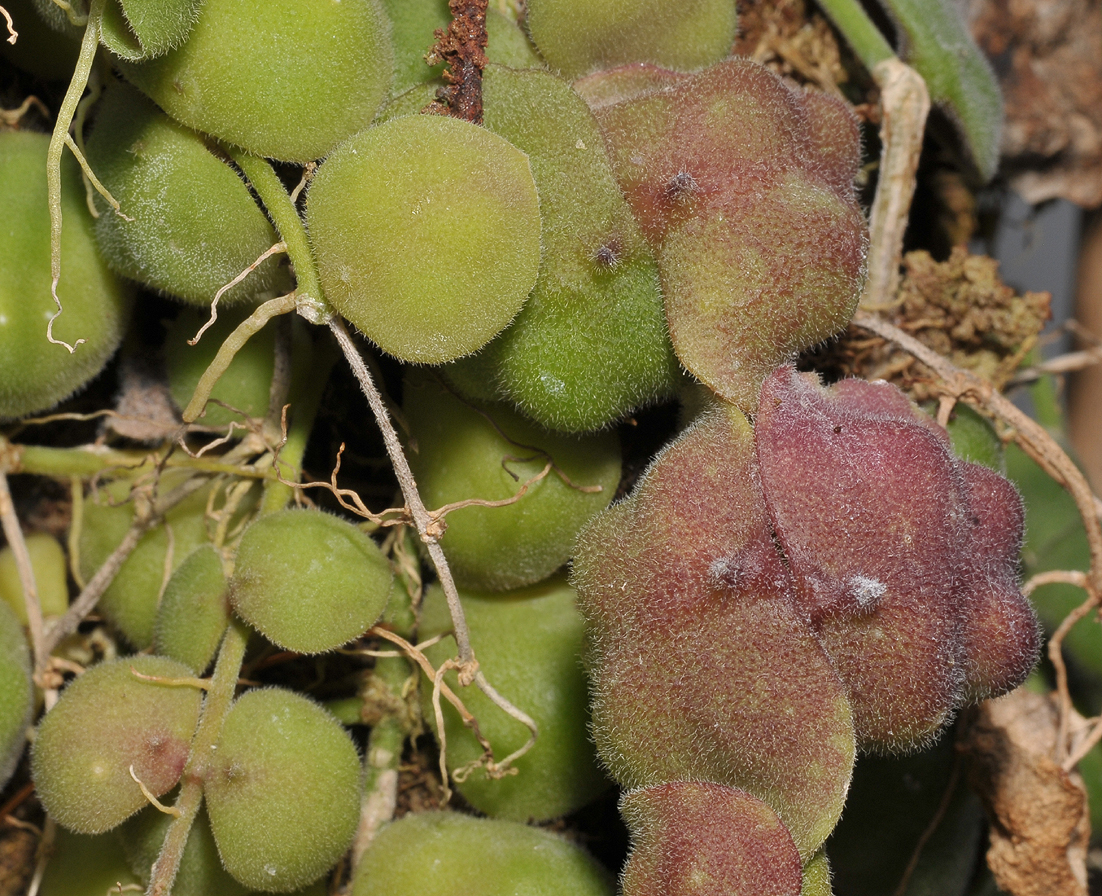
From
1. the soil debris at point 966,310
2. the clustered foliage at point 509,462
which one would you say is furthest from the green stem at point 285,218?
the soil debris at point 966,310

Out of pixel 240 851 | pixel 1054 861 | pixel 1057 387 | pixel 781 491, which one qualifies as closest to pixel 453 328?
pixel 781 491

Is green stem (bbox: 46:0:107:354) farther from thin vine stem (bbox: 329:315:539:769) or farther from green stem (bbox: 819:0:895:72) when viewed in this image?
green stem (bbox: 819:0:895:72)

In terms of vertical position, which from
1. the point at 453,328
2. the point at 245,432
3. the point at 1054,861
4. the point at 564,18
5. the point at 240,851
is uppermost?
the point at 564,18

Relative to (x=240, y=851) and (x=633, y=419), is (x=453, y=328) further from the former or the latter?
(x=240, y=851)

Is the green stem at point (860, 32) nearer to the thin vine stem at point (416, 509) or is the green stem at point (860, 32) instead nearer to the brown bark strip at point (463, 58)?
the brown bark strip at point (463, 58)

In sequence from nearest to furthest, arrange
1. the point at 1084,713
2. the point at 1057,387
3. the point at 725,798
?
the point at 725,798 < the point at 1084,713 < the point at 1057,387

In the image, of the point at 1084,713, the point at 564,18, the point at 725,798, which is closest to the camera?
the point at 725,798

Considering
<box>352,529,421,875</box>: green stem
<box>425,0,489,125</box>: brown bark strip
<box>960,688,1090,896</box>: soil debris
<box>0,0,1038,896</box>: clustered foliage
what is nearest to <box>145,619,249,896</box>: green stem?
<box>0,0,1038,896</box>: clustered foliage
